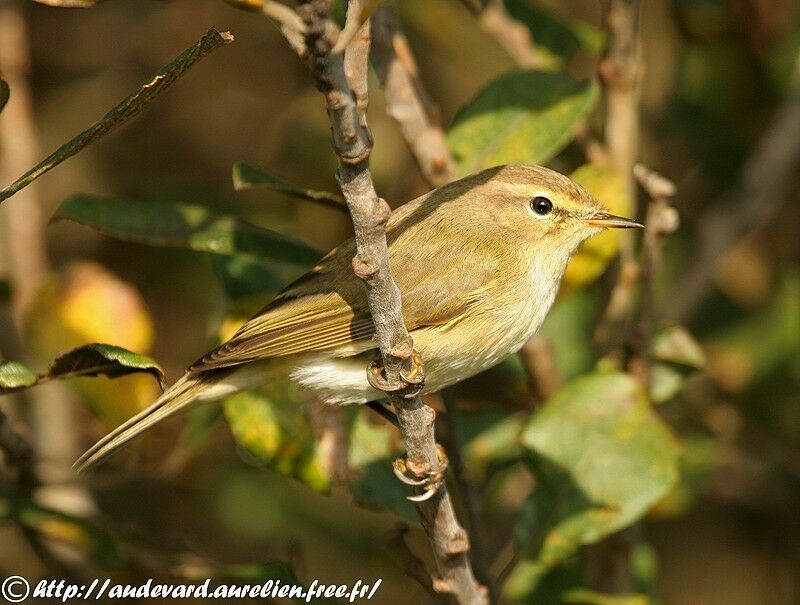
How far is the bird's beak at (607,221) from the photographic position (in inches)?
119

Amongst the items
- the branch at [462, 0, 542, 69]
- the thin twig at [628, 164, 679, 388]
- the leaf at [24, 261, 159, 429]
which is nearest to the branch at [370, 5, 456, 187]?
the branch at [462, 0, 542, 69]

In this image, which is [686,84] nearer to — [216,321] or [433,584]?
[216,321]

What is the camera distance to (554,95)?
304 centimetres

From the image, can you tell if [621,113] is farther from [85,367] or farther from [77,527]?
[77,527]

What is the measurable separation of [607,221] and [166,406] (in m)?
1.31

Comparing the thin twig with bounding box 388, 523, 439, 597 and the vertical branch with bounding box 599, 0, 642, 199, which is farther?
the vertical branch with bounding box 599, 0, 642, 199

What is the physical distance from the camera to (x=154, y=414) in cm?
288

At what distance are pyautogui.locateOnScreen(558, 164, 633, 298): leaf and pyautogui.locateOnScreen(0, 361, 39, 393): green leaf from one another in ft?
5.04

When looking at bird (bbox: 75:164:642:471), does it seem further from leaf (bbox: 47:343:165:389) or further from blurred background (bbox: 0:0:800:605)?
leaf (bbox: 47:343:165:389)

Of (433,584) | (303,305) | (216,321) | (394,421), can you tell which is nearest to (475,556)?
(433,584)

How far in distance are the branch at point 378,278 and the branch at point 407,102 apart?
800 mm

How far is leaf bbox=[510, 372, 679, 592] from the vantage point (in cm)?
278

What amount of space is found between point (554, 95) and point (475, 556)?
128 cm

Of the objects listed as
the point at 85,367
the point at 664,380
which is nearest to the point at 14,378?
the point at 85,367
